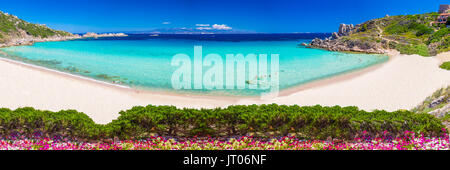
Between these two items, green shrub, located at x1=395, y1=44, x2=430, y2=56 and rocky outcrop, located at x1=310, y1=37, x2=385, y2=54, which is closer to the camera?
green shrub, located at x1=395, y1=44, x2=430, y2=56

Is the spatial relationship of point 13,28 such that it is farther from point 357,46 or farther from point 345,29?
point 345,29

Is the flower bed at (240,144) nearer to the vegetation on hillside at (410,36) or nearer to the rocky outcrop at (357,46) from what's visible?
the vegetation on hillside at (410,36)

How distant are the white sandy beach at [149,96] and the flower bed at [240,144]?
4.06m

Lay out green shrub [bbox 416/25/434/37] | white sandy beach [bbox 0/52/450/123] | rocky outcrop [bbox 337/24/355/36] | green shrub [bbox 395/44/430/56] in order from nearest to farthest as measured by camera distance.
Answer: white sandy beach [bbox 0/52/450/123]
green shrub [bbox 395/44/430/56]
green shrub [bbox 416/25/434/37]
rocky outcrop [bbox 337/24/355/36]

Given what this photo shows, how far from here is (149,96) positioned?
16078mm

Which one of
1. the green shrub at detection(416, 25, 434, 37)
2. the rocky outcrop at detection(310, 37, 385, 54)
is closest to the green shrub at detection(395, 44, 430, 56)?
the rocky outcrop at detection(310, 37, 385, 54)

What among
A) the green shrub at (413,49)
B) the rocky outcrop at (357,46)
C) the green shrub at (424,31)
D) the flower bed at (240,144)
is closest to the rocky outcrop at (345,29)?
the green shrub at (424,31)

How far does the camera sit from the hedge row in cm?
770

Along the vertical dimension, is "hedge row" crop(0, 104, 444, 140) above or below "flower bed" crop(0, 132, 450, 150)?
above

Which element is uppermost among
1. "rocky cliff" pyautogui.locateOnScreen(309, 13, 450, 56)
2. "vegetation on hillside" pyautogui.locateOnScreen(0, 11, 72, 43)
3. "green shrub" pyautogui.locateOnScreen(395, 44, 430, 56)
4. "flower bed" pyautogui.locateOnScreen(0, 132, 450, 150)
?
"vegetation on hillside" pyautogui.locateOnScreen(0, 11, 72, 43)

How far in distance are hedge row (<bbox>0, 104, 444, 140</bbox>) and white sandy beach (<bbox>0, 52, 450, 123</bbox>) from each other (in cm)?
367

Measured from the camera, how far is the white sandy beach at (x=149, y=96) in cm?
1357

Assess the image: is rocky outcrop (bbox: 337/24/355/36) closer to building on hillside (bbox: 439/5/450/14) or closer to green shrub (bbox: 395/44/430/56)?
A: building on hillside (bbox: 439/5/450/14)

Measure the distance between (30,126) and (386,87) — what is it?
20851 mm
